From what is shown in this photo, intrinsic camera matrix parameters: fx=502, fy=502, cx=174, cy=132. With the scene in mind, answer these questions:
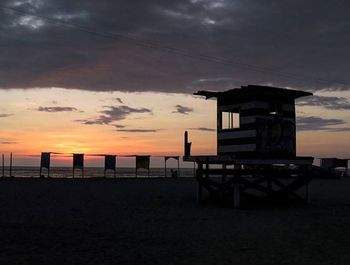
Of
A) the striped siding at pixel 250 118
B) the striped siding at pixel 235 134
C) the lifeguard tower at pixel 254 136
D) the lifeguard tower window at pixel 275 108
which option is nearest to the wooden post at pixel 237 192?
the lifeguard tower at pixel 254 136

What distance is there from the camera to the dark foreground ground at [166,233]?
10.0m

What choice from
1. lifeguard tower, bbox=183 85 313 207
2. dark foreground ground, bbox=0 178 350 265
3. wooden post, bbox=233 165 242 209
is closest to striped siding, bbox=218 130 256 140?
lifeguard tower, bbox=183 85 313 207

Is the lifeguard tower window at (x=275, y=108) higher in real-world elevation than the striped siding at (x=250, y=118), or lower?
higher

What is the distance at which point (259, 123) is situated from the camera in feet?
66.2

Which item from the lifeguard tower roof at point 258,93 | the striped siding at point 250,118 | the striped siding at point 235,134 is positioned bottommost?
the striped siding at point 235,134

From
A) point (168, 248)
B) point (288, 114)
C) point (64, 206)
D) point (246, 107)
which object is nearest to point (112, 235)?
point (168, 248)

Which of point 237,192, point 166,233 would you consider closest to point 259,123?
point 237,192

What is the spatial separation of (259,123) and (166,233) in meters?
8.37

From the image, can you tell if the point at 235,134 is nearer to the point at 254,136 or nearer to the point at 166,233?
the point at 254,136

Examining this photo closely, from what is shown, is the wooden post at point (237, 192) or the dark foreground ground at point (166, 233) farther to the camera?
the wooden post at point (237, 192)

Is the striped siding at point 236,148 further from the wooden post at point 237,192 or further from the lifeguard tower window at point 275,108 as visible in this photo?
the lifeguard tower window at point 275,108

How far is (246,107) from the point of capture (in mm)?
20859

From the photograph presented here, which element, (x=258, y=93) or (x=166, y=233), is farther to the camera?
(x=258, y=93)

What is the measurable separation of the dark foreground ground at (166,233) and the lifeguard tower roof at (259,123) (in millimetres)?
2478
